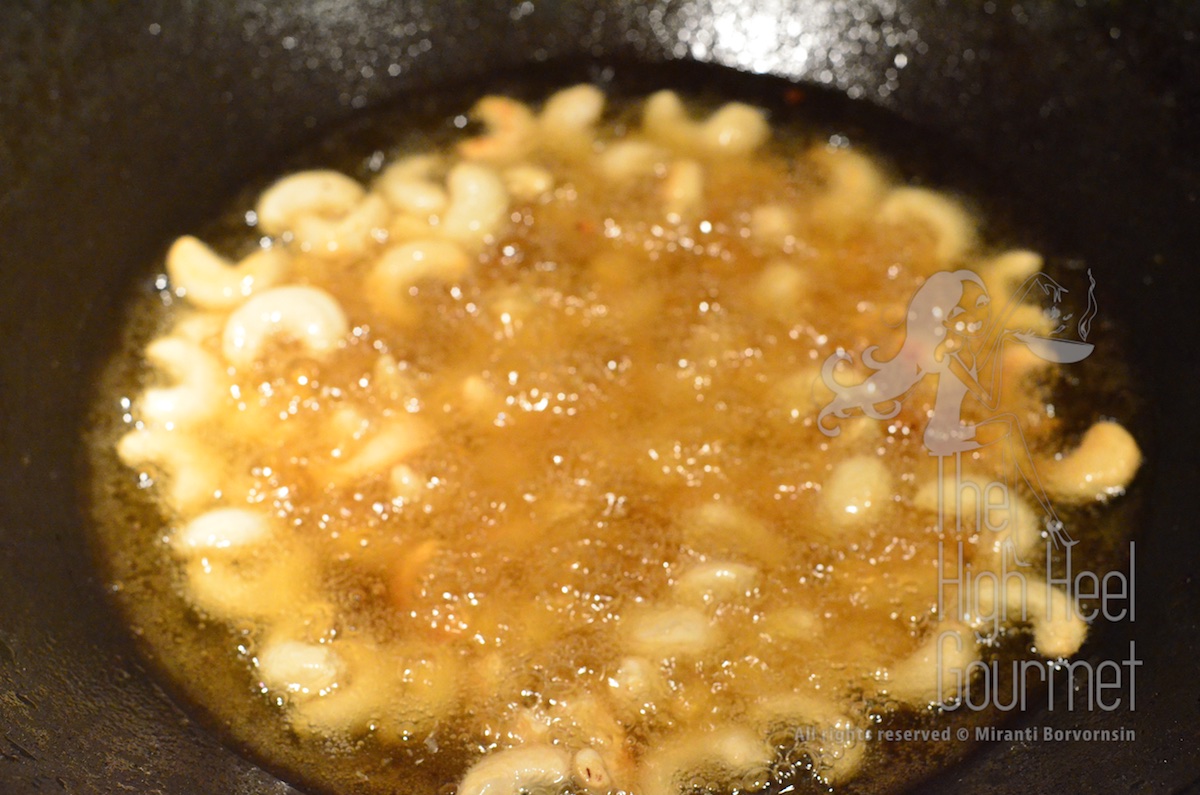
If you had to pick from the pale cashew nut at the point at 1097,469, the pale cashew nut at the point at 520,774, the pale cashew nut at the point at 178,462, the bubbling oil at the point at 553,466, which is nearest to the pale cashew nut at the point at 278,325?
the bubbling oil at the point at 553,466

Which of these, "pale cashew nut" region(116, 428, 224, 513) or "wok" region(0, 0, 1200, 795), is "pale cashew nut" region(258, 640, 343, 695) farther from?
"pale cashew nut" region(116, 428, 224, 513)

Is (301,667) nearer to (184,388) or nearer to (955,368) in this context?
(184,388)

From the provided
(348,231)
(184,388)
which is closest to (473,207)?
(348,231)

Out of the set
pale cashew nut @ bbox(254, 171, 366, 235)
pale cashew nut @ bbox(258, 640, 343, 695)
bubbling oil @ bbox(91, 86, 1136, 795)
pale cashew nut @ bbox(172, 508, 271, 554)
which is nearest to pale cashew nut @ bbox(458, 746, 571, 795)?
bubbling oil @ bbox(91, 86, 1136, 795)

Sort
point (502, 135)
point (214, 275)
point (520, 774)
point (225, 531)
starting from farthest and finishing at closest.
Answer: point (502, 135) → point (214, 275) → point (225, 531) → point (520, 774)

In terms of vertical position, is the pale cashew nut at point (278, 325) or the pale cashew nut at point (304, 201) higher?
the pale cashew nut at point (304, 201)

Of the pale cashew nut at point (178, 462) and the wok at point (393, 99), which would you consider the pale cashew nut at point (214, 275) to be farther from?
the pale cashew nut at point (178, 462)

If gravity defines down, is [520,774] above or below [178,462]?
below
